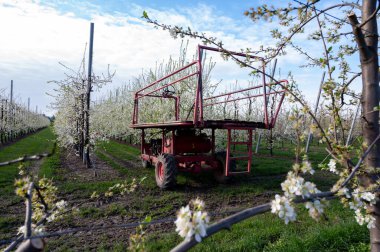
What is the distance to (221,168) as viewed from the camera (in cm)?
696

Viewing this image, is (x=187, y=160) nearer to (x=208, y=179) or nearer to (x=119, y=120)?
(x=208, y=179)

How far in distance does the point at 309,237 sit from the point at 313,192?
2.43m

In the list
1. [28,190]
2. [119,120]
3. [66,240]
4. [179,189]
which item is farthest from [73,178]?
[119,120]

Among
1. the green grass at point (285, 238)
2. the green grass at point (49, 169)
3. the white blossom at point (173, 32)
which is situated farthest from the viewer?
the green grass at point (49, 169)

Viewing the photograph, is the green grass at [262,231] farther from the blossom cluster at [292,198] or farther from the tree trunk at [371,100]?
the blossom cluster at [292,198]

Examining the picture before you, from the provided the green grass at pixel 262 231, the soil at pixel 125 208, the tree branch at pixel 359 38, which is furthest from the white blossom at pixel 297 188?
the soil at pixel 125 208

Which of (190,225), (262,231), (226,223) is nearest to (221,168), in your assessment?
(262,231)

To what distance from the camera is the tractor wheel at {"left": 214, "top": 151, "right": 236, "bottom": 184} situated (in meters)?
6.78

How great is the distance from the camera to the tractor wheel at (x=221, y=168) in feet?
22.2

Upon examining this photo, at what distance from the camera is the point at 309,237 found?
3322 millimetres

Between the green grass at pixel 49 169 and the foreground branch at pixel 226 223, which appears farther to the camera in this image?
the green grass at pixel 49 169

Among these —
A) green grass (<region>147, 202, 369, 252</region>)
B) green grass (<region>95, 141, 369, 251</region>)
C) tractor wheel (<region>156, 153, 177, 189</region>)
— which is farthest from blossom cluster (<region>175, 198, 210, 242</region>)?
tractor wheel (<region>156, 153, 177, 189</region>)

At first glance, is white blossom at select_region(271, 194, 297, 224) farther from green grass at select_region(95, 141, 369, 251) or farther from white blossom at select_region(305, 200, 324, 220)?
green grass at select_region(95, 141, 369, 251)

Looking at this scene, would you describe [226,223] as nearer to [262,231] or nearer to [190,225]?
[190,225]
